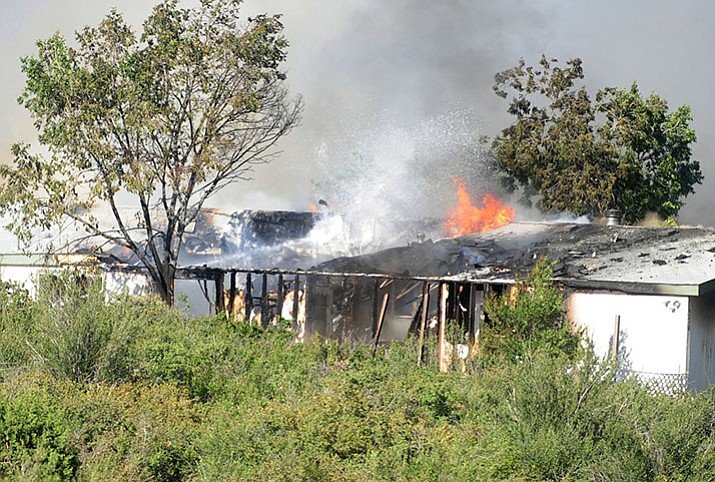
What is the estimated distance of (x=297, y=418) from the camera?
12984 millimetres

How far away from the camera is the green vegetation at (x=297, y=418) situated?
474 inches

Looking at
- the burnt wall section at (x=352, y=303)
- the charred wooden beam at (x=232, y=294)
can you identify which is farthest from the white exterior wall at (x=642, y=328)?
the charred wooden beam at (x=232, y=294)

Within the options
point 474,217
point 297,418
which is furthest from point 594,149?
point 297,418

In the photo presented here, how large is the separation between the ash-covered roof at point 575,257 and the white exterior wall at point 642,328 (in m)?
0.29

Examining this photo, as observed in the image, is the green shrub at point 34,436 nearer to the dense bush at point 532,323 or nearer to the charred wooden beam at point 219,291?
the dense bush at point 532,323

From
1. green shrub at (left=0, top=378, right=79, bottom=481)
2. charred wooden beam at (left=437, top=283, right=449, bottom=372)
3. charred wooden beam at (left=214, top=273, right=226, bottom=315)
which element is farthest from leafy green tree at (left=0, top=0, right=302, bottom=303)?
green shrub at (left=0, top=378, right=79, bottom=481)

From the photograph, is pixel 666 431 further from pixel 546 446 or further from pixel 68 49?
pixel 68 49

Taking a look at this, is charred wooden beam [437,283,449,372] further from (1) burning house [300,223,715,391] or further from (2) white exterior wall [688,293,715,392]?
(2) white exterior wall [688,293,715,392]

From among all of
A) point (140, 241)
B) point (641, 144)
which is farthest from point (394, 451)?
point (641, 144)

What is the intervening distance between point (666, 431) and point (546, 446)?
136 centimetres

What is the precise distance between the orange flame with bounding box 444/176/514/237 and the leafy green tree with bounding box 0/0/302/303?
5884 millimetres

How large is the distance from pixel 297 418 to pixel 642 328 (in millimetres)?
10067

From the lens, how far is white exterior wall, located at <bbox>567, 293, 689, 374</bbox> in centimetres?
2075

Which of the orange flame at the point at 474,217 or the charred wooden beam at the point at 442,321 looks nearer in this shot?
the charred wooden beam at the point at 442,321
